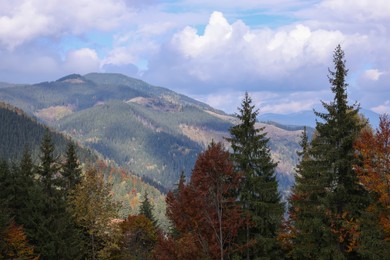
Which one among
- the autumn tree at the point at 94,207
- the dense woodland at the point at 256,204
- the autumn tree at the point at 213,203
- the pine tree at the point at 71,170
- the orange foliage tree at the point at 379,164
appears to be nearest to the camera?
the orange foliage tree at the point at 379,164

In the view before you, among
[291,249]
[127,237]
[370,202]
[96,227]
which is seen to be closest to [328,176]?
[370,202]

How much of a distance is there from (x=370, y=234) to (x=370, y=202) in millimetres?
2541

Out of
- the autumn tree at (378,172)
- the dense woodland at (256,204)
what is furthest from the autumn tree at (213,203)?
the autumn tree at (378,172)

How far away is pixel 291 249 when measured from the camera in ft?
122

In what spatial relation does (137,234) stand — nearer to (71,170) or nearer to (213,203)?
(71,170)

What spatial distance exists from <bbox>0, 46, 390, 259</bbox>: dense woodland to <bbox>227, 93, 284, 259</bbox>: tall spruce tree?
0.08 m

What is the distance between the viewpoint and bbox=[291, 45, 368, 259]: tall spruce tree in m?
30.6

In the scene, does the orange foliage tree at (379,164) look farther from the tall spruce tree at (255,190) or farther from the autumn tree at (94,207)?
the autumn tree at (94,207)

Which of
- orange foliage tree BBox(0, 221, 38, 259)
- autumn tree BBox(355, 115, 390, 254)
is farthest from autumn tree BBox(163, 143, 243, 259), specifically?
orange foliage tree BBox(0, 221, 38, 259)

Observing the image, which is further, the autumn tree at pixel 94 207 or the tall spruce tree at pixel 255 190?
the autumn tree at pixel 94 207

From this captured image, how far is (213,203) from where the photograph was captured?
112 ft

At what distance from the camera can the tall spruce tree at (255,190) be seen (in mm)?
34906

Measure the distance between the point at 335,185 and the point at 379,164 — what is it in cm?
380

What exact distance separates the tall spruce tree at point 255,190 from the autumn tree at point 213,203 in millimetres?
1045
